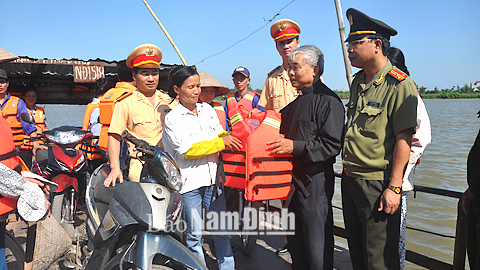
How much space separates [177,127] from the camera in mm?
2619

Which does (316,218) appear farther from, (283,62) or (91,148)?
(91,148)

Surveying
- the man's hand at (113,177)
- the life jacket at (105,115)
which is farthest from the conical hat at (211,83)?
the man's hand at (113,177)

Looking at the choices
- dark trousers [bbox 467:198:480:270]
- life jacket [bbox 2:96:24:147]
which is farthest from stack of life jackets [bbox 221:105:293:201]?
life jacket [bbox 2:96:24:147]

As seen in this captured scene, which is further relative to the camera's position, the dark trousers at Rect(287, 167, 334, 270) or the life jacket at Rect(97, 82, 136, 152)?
the life jacket at Rect(97, 82, 136, 152)

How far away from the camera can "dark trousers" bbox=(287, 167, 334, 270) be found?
2459 millimetres

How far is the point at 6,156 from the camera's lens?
7.05 feet

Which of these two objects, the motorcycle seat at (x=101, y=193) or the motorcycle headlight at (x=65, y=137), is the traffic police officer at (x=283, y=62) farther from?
the motorcycle headlight at (x=65, y=137)

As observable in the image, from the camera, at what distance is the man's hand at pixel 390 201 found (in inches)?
80.9

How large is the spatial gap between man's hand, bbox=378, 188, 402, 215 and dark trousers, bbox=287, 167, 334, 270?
482 millimetres

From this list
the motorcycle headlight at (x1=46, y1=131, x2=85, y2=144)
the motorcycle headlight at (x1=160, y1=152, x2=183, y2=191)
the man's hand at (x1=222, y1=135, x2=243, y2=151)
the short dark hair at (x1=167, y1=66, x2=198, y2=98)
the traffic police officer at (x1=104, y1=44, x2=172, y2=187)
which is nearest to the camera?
the motorcycle headlight at (x1=160, y1=152, x2=183, y2=191)

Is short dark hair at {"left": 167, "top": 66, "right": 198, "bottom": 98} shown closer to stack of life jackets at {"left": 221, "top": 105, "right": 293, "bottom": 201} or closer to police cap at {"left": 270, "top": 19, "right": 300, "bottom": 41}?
Answer: stack of life jackets at {"left": 221, "top": 105, "right": 293, "bottom": 201}

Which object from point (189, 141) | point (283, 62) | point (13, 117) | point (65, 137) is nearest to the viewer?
point (189, 141)

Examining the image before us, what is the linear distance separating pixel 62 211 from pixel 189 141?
238 centimetres

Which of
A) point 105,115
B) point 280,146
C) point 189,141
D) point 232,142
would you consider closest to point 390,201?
point 280,146
